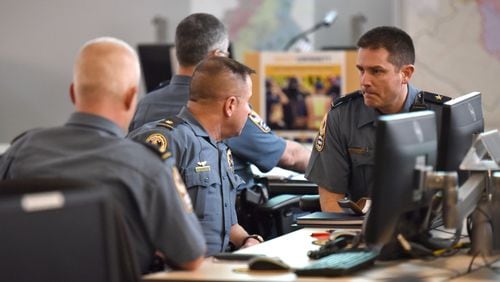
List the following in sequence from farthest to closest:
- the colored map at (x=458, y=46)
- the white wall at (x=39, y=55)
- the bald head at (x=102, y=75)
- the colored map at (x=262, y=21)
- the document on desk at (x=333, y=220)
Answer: the white wall at (x=39, y=55) < the colored map at (x=262, y=21) < the colored map at (x=458, y=46) < the document on desk at (x=333, y=220) < the bald head at (x=102, y=75)

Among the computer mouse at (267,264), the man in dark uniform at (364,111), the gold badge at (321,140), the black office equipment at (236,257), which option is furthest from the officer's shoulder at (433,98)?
the computer mouse at (267,264)

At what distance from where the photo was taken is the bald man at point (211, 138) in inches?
123

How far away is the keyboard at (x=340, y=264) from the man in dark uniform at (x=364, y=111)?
106cm

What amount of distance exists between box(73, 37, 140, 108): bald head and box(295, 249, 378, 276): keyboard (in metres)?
0.60

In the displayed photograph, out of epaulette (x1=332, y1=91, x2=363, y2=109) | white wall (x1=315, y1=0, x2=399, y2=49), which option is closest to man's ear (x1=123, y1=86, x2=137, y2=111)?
epaulette (x1=332, y1=91, x2=363, y2=109)

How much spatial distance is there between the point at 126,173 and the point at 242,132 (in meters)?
1.55

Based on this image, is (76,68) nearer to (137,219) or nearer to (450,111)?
(137,219)

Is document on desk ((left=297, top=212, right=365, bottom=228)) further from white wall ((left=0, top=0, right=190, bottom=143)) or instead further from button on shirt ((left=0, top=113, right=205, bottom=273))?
white wall ((left=0, top=0, right=190, bottom=143))

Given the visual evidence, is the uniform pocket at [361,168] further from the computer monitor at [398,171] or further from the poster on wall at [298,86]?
the poster on wall at [298,86]

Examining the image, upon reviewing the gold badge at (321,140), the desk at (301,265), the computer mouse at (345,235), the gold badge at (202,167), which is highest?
the gold badge at (321,140)

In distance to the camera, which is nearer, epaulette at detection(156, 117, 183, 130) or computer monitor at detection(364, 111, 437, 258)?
computer monitor at detection(364, 111, 437, 258)

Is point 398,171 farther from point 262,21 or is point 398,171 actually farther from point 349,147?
point 262,21

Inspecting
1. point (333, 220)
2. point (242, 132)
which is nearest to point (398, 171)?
point (333, 220)

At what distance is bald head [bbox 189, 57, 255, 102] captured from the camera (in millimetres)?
3207
